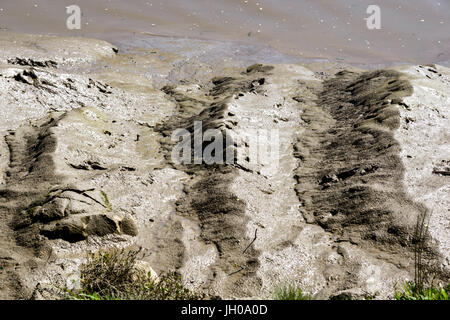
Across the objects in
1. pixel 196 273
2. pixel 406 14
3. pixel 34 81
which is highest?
pixel 406 14

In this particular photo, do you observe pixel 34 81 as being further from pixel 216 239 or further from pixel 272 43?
pixel 272 43

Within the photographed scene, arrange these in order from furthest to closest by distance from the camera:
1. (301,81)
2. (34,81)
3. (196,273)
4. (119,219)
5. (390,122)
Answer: (301,81) < (34,81) < (390,122) < (119,219) < (196,273)

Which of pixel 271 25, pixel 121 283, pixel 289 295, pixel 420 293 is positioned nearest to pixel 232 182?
pixel 121 283

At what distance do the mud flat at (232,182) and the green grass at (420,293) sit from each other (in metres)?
0.26

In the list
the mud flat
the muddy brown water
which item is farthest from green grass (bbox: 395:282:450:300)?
the muddy brown water

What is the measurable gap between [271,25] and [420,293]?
382 inches

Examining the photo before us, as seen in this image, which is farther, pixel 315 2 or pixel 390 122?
pixel 315 2

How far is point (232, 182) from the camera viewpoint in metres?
4.92

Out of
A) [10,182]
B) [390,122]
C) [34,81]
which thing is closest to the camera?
[10,182]

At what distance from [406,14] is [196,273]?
11.5 metres

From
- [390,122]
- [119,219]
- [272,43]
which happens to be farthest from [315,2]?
[119,219]

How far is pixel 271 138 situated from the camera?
6.05 m

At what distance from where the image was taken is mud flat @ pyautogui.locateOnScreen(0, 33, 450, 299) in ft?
12.4

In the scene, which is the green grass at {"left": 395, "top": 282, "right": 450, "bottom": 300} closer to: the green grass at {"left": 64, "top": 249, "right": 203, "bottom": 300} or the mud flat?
the mud flat
